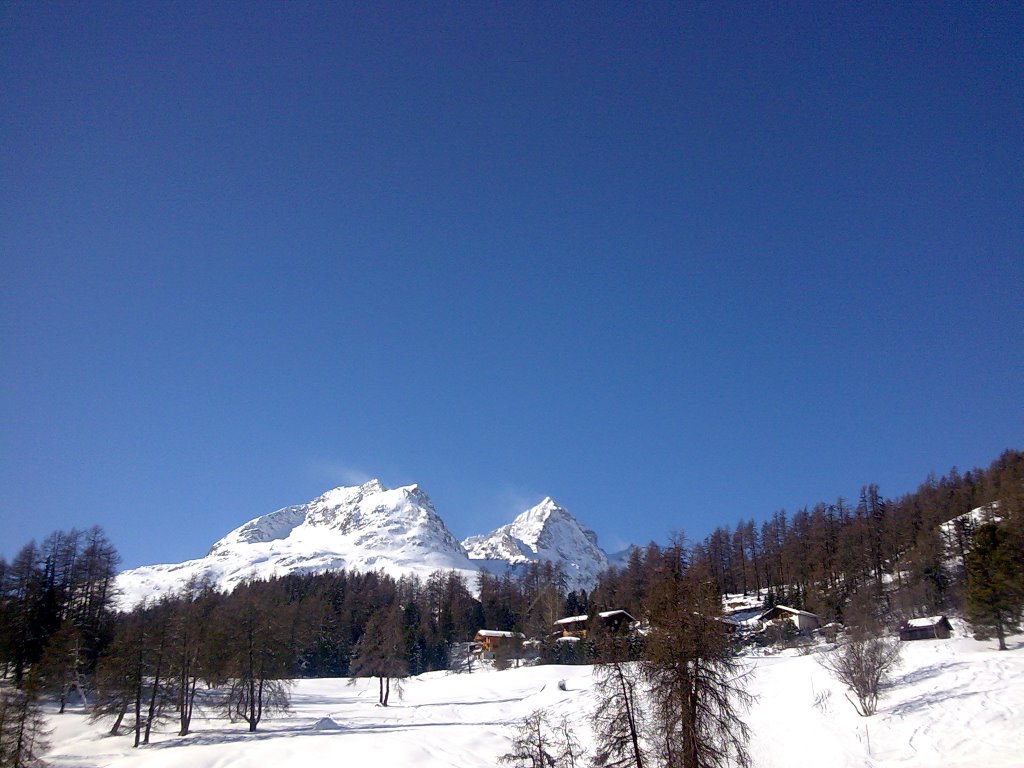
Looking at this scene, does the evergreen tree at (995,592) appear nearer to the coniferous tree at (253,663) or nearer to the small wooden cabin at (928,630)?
the small wooden cabin at (928,630)

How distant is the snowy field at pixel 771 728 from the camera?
3741 centimetres

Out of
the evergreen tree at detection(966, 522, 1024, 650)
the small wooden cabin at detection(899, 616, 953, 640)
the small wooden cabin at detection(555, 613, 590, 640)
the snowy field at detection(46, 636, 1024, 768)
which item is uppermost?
the evergreen tree at detection(966, 522, 1024, 650)

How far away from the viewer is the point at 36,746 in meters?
39.5

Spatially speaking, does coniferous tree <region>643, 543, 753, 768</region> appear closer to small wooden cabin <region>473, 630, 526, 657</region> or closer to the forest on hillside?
the forest on hillside

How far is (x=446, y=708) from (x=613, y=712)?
3741 centimetres

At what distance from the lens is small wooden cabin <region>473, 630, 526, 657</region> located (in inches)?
3637

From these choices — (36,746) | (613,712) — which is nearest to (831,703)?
(613,712)

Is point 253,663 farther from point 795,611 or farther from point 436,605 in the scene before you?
point 436,605

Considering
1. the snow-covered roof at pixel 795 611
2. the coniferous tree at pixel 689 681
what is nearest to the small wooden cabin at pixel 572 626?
the snow-covered roof at pixel 795 611

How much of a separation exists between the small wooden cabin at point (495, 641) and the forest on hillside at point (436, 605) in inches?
132

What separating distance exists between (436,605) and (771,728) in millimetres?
94333

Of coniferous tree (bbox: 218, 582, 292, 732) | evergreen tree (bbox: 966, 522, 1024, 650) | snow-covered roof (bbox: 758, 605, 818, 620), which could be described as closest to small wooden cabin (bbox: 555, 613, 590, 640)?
snow-covered roof (bbox: 758, 605, 818, 620)

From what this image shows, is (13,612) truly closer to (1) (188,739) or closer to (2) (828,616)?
(1) (188,739)

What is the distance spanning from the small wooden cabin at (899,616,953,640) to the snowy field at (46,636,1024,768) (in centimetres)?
472
